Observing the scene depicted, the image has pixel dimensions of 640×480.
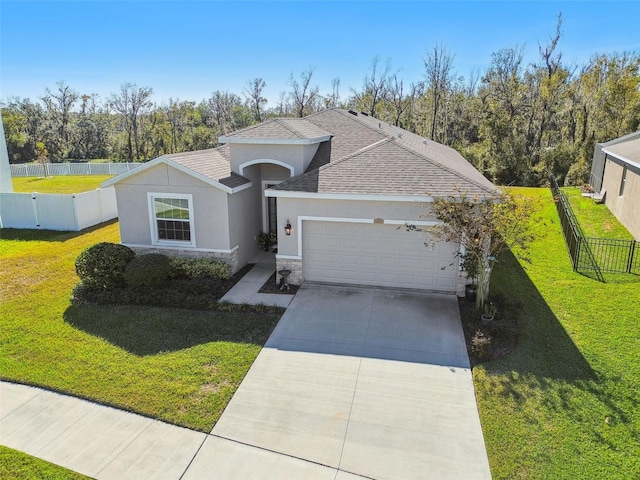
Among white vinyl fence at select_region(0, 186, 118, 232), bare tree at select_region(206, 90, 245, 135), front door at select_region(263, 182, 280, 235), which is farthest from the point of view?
bare tree at select_region(206, 90, 245, 135)

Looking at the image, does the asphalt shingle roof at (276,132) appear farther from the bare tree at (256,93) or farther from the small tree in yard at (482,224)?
the bare tree at (256,93)

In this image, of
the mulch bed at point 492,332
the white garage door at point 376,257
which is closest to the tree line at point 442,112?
the white garage door at point 376,257

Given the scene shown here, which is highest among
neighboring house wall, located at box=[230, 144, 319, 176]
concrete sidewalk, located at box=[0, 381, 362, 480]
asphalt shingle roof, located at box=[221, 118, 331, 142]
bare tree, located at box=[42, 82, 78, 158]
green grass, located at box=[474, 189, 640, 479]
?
bare tree, located at box=[42, 82, 78, 158]

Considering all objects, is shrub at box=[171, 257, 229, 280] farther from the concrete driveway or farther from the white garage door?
the concrete driveway

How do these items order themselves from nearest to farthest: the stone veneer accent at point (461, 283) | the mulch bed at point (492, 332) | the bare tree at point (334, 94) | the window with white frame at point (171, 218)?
the mulch bed at point (492, 332) < the stone veneer accent at point (461, 283) < the window with white frame at point (171, 218) < the bare tree at point (334, 94)

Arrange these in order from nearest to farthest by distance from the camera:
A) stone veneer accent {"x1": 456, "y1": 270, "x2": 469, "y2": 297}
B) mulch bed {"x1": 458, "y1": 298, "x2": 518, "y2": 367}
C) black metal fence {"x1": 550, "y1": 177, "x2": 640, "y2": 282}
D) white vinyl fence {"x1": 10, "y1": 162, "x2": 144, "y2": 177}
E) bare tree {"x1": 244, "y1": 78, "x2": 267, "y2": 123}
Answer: mulch bed {"x1": 458, "y1": 298, "x2": 518, "y2": 367} < stone veneer accent {"x1": 456, "y1": 270, "x2": 469, "y2": 297} < black metal fence {"x1": 550, "y1": 177, "x2": 640, "y2": 282} < white vinyl fence {"x1": 10, "y1": 162, "x2": 144, "y2": 177} < bare tree {"x1": 244, "y1": 78, "x2": 267, "y2": 123}

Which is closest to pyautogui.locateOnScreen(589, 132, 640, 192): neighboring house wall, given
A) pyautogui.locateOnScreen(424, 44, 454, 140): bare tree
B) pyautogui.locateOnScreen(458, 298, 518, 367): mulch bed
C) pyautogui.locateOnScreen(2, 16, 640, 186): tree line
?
pyautogui.locateOnScreen(2, 16, 640, 186): tree line

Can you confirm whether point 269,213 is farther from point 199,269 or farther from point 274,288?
point 274,288
